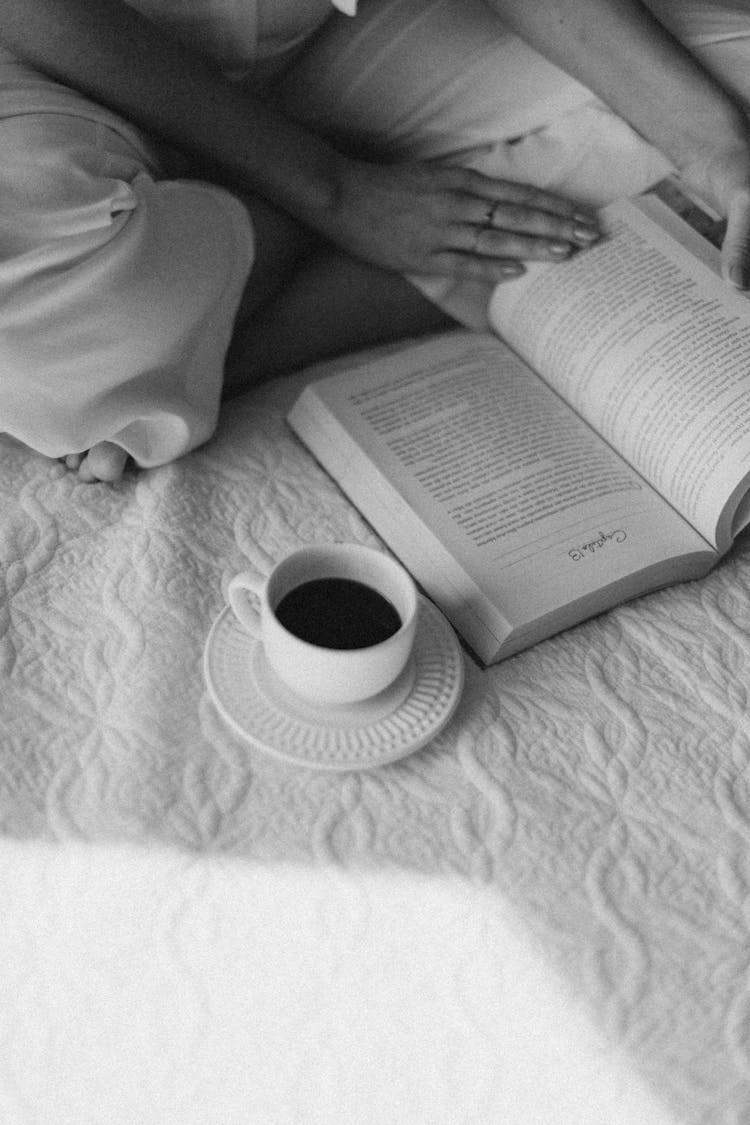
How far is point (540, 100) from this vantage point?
3.32 ft

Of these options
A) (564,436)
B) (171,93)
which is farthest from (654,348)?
(171,93)

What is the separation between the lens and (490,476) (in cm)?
87

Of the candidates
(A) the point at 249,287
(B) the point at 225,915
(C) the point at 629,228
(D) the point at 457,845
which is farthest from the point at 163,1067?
(C) the point at 629,228

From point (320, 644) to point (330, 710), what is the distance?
0.15 feet

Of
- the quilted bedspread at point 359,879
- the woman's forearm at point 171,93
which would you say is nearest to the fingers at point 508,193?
the woman's forearm at point 171,93

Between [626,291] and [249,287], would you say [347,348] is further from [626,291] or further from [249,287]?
[626,291]

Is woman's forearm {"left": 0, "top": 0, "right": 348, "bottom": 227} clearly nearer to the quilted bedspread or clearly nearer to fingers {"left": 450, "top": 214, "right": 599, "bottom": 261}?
fingers {"left": 450, "top": 214, "right": 599, "bottom": 261}

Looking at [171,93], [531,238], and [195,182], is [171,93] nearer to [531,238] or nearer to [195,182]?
[195,182]

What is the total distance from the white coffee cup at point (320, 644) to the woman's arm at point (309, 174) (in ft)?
1.18

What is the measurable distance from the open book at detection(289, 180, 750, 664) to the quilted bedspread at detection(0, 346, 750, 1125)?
0.16 feet

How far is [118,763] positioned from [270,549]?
215 millimetres

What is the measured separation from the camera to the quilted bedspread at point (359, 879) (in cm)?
60

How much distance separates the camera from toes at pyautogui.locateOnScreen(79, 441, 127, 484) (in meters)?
0.87

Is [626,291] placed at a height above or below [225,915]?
above
